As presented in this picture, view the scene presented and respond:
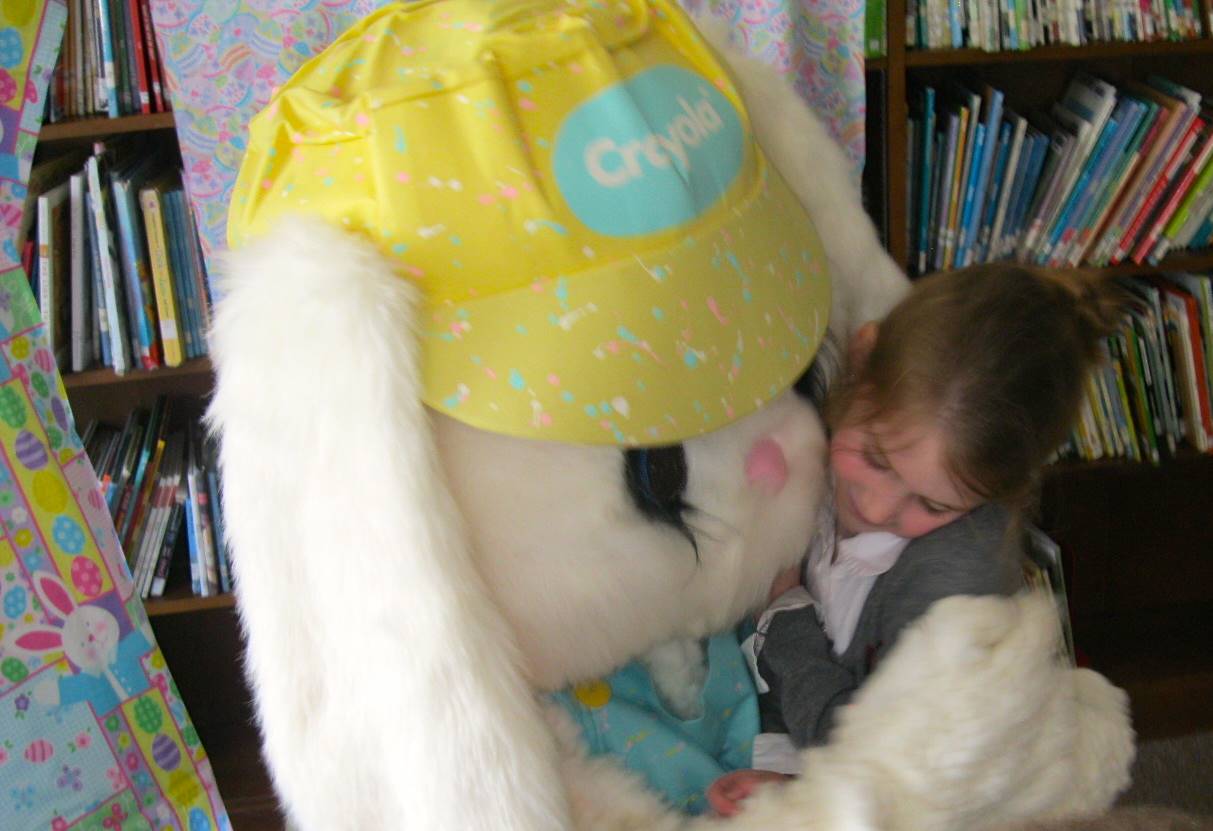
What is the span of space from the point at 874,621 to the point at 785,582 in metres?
0.10

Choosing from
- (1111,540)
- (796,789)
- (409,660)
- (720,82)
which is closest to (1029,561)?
(796,789)

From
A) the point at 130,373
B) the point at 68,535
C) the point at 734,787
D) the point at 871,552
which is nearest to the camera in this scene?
the point at 68,535

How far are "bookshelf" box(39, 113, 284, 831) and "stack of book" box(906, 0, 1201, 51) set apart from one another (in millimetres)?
1089

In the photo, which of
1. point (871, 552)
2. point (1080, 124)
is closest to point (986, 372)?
point (871, 552)

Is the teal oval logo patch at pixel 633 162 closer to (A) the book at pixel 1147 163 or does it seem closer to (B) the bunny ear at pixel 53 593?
(B) the bunny ear at pixel 53 593

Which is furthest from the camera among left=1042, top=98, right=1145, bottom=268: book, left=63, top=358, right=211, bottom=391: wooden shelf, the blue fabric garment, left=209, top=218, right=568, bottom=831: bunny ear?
left=1042, top=98, right=1145, bottom=268: book

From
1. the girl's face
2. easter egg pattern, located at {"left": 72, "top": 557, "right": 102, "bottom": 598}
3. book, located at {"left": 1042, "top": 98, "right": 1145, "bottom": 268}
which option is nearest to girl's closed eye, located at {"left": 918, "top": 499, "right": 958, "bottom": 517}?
the girl's face

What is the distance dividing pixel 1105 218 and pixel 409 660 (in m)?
1.37

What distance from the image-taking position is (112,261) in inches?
55.8

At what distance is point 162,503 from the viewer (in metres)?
1.55

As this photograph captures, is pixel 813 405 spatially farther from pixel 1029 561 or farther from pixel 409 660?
pixel 409 660

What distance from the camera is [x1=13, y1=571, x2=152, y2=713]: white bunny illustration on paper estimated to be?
2.54ft

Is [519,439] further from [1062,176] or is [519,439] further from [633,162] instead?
[1062,176]

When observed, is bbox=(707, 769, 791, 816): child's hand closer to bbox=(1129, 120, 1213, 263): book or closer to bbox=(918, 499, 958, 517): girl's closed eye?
bbox=(918, 499, 958, 517): girl's closed eye
